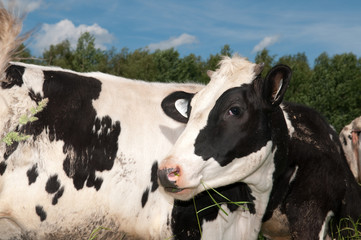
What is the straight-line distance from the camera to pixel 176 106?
4414mm

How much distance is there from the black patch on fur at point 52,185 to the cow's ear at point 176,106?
50.6 inches

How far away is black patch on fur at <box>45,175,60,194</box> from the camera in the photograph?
3904mm

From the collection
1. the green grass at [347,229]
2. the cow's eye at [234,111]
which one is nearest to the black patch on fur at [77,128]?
the cow's eye at [234,111]

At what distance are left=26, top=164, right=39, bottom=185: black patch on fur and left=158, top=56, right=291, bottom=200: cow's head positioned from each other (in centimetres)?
120

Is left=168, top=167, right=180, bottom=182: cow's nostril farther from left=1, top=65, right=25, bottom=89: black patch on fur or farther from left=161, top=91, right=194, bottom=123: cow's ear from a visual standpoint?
left=1, top=65, right=25, bottom=89: black patch on fur

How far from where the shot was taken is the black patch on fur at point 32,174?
3.85m

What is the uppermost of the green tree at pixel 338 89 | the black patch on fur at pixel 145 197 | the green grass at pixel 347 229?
the green tree at pixel 338 89

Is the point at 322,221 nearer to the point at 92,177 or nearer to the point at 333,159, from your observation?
the point at 333,159

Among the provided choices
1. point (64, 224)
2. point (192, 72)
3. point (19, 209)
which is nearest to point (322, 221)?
point (64, 224)

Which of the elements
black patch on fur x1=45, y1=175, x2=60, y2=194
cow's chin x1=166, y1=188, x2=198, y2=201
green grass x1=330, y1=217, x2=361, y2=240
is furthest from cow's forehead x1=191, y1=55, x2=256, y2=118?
green grass x1=330, y1=217, x2=361, y2=240

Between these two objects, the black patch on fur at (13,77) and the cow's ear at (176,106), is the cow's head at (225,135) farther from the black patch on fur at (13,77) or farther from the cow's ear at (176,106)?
the black patch on fur at (13,77)

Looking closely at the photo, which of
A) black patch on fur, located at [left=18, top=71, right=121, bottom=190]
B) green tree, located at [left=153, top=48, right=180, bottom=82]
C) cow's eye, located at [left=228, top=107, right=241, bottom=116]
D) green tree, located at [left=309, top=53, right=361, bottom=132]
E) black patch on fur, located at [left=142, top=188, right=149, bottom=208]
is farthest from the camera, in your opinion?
green tree, located at [left=153, top=48, right=180, bottom=82]

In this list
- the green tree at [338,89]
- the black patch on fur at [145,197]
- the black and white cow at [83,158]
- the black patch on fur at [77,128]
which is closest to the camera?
the black and white cow at [83,158]

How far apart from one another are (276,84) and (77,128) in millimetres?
1904
